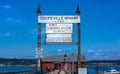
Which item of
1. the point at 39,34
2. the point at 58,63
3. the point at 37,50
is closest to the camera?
the point at 37,50

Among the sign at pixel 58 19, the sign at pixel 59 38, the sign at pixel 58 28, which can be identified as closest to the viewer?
the sign at pixel 58 19

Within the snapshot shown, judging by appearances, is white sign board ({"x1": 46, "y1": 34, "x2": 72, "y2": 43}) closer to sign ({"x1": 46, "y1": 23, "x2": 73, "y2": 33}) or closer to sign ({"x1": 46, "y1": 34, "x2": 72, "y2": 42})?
sign ({"x1": 46, "y1": 34, "x2": 72, "y2": 42})

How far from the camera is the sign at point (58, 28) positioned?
24.8m

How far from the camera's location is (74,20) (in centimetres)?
2456

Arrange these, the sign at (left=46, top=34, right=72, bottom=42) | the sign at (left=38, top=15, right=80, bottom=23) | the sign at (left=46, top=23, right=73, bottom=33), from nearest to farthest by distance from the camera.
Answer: the sign at (left=38, top=15, right=80, bottom=23)
the sign at (left=46, top=23, right=73, bottom=33)
the sign at (left=46, top=34, right=72, bottom=42)

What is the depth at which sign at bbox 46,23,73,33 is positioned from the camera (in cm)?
2475

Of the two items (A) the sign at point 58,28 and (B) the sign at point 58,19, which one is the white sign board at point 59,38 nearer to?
(A) the sign at point 58,28

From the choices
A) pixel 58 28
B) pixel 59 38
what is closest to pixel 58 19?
pixel 58 28

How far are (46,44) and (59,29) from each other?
1473mm

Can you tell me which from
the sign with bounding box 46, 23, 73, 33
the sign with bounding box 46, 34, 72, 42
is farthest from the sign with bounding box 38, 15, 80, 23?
the sign with bounding box 46, 34, 72, 42

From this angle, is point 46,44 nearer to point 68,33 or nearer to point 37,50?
point 68,33

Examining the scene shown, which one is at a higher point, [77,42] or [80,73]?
[77,42]

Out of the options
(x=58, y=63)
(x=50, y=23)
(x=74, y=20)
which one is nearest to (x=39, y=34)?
(x=50, y=23)

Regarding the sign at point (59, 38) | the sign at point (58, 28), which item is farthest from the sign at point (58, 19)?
the sign at point (59, 38)
